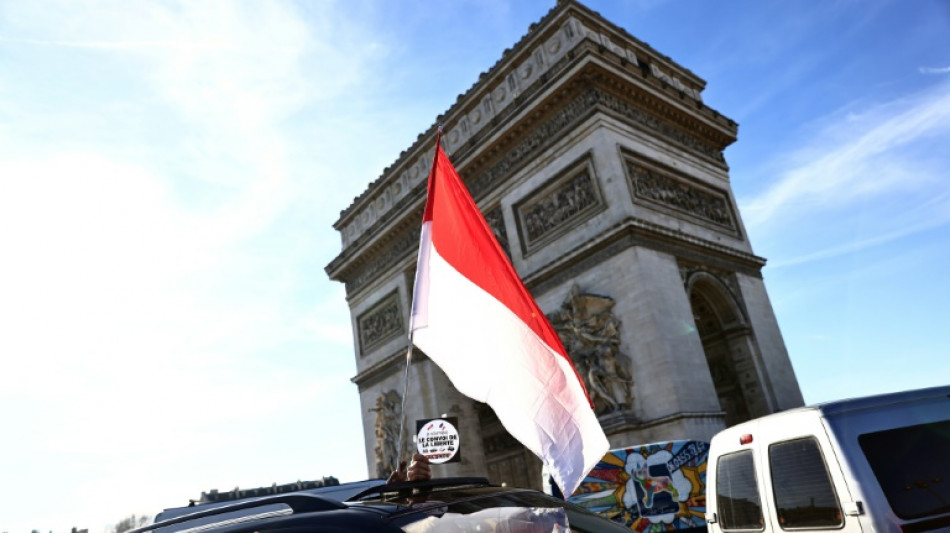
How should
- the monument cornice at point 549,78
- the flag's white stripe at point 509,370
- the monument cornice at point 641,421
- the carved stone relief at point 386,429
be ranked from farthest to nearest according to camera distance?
the carved stone relief at point 386,429 < the monument cornice at point 549,78 < the monument cornice at point 641,421 < the flag's white stripe at point 509,370

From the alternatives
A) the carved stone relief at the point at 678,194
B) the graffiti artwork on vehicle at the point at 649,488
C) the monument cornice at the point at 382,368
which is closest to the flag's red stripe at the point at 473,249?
the graffiti artwork on vehicle at the point at 649,488

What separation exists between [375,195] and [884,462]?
24.2m

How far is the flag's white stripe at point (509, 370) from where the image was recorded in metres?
4.07

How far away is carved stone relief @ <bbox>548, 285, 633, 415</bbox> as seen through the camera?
603 inches

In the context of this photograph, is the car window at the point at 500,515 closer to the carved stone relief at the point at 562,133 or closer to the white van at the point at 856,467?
the white van at the point at 856,467

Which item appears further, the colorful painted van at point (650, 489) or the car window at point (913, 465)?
the colorful painted van at point (650, 489)

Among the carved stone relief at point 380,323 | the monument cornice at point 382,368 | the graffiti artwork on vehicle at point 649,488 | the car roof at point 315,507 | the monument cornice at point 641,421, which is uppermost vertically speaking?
the carved stone relief at point 380,323

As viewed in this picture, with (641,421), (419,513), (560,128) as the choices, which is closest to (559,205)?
(560,128)

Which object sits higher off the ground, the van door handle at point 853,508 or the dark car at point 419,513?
the dark car at point 419,513

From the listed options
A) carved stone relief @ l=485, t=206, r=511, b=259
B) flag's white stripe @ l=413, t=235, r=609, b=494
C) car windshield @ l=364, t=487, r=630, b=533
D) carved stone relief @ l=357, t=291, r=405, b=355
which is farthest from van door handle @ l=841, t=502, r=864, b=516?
carved stone relief @ l=357, t=291, r=405, b=355

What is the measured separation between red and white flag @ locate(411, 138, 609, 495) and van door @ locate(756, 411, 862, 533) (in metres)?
1.08

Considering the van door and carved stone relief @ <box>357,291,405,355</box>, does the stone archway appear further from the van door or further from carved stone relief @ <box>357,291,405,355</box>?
the van door

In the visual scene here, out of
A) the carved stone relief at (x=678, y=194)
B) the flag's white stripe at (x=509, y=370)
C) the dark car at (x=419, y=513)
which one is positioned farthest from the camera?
the carved stone relief at (x=678, y=194)

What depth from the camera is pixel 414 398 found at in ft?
76.8
